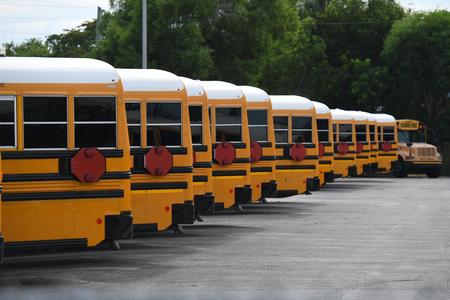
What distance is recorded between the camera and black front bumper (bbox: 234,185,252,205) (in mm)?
22031

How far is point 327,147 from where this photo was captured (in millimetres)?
31922

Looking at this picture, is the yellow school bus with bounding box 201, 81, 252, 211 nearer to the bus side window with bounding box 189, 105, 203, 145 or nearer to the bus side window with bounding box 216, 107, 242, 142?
the bus side window with bounding box 216, 107, 242, 142

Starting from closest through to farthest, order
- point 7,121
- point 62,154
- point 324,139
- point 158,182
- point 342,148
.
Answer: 1. point 7,121
2. point 62,154
3. point 158,182
4. point 324,139
5. point 342,148

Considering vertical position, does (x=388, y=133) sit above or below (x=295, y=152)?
above

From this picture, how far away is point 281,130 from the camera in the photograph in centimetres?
2762

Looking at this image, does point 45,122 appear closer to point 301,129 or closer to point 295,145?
point 295,145

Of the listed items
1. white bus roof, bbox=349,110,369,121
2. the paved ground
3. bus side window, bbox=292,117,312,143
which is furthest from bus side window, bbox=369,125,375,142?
the paved ground

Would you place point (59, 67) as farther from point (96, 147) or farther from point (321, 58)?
point (321, 58)

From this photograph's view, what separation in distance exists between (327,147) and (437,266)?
17.7 meters

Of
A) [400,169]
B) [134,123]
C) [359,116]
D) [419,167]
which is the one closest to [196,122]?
[134,123]

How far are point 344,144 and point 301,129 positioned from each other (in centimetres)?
1226

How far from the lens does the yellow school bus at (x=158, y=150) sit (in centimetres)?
1706

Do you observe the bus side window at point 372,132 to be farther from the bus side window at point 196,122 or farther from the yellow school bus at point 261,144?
the bus side window at point 196,122

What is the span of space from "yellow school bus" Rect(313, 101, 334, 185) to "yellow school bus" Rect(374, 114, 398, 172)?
16731 mm
